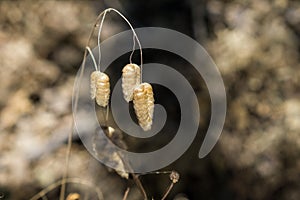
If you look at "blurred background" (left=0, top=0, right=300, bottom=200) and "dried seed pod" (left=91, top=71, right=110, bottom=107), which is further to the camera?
"blurred background" (left=0, top=0, right=300, bottom=200)

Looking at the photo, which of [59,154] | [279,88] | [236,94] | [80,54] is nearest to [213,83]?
[236,94]

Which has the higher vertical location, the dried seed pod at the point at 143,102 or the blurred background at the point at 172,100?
the dried seed pod at the point at 143,102

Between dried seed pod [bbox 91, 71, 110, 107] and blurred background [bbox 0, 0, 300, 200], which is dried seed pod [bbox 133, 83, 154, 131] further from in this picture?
blurred background [bbox 0, 0, 300, 200]

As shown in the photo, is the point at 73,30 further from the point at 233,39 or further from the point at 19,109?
the point at 233,39

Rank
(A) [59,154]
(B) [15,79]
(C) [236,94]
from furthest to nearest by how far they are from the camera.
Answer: (C) [236,94], (B) [15,79], (A) [59,154]

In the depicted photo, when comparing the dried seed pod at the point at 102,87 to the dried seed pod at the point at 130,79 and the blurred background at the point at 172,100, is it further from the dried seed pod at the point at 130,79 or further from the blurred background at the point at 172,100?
the blurred background at the point at 172,100

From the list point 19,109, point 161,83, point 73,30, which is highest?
point 73,30

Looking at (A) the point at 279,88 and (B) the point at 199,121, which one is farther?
(A) the point at 279,88

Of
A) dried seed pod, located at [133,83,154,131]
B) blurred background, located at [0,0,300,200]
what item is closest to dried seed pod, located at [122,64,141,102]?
dried seed pod, located at [133,83,154,131]

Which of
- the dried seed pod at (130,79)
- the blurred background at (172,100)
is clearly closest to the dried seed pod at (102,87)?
the dried seed pod at (130,79)
